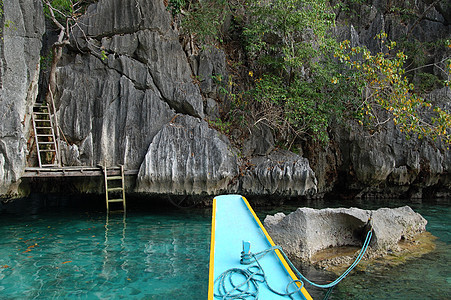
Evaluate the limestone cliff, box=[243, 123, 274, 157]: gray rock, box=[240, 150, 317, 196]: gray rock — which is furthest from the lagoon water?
box=[243, 123, 274, 157]: gray rock

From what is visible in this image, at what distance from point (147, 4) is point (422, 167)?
13592mm

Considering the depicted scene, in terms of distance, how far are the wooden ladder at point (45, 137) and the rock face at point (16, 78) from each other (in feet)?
1.56

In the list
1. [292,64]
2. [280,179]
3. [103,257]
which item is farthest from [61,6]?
[280,179]

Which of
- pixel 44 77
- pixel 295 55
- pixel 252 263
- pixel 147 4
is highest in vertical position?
pixel 147 4

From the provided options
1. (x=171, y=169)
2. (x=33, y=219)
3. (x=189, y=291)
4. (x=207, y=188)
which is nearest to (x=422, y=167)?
(x=207, y=188)

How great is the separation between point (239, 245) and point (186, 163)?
6.83m

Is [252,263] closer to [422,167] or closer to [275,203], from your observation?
[275,203]

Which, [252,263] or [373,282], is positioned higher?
[252,263]

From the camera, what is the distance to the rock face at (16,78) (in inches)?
360

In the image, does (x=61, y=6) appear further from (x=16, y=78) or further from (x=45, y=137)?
(x=45, y=137)

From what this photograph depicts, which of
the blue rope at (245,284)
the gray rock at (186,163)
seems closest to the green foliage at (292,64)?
the gray rock at (186,163)

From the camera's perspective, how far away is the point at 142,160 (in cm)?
1135

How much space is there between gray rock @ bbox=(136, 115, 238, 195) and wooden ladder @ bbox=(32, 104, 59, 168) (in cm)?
300

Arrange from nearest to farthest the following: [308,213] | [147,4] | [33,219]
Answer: [308,213], [33,219], [147,4]
